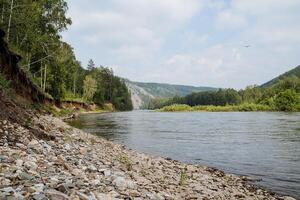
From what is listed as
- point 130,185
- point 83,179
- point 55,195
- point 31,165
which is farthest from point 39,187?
point 130,185

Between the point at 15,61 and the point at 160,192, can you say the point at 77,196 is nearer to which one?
the point at 160,192

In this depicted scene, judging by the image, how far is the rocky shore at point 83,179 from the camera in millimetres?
8148

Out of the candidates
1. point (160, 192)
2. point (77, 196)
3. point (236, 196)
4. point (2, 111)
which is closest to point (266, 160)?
point (236, 196)

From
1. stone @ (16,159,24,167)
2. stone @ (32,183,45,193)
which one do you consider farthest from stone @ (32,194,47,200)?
stone @ (16,159,24,167)

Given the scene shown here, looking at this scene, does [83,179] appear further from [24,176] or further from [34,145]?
[34,145]

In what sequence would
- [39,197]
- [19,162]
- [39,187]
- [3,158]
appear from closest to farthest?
[39,197] < [39,187] < [19,162] < [3,158]

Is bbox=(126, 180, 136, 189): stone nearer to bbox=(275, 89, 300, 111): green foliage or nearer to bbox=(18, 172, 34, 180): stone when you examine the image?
bbox=(18, 172, 34, 180): stone

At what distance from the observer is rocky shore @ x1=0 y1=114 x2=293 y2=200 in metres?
8.15

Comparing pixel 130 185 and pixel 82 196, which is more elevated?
pixel 82 196

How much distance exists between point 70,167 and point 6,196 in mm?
3938

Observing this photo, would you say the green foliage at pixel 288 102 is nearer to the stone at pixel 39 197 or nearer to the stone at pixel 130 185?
the stone at pixel 130 185

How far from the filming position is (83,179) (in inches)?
382

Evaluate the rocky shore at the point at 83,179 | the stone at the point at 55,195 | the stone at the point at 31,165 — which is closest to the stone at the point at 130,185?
the rocky shore at the point at 83,179

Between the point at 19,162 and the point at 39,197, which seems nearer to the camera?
the point at 39,197
